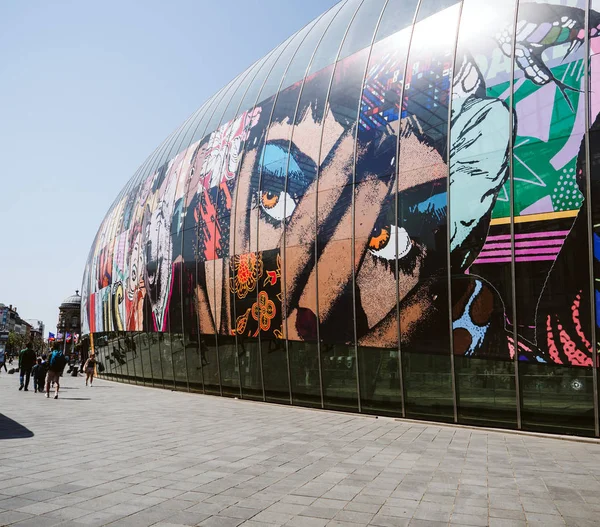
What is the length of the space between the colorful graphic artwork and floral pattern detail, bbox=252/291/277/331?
6cm

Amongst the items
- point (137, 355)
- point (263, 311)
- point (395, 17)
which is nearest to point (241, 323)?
point (263, 311)

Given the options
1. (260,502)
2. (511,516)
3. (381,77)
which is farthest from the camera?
(381,77)

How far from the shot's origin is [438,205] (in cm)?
1216

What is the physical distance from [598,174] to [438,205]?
3.47m

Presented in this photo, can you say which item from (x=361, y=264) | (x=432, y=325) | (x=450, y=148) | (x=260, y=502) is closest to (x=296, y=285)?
(x=361, y=264)

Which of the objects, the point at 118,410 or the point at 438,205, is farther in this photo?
the point at 118,410

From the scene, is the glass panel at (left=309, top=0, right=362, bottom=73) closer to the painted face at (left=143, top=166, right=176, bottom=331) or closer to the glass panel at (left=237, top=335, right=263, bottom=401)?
the glass panel at (left=237, top=335, right=263, bottom=401)

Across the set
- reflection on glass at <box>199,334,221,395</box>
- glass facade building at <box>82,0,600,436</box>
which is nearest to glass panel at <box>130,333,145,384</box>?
glass facade building at <box>82,0,600,436</box>

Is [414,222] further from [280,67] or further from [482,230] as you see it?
[280,67]

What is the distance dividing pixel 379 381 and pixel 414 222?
4.36 m

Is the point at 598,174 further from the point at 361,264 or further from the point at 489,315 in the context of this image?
the point at 361,264

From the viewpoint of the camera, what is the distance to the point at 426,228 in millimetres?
12328

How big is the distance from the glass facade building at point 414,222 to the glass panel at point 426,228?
0.04m

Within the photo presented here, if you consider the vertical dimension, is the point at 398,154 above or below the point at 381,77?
below
